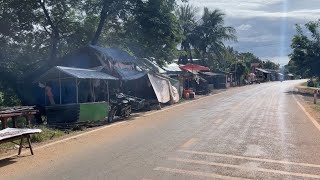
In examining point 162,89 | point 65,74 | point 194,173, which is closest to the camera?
point 194,173

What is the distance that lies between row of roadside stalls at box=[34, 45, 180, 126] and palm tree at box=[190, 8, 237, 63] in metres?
32.5

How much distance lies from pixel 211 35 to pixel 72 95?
163ft

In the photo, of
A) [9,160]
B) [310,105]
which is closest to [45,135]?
[9,160]

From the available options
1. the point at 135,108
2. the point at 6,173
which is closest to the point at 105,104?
the point at 135,108

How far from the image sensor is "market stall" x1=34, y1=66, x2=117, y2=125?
52.9ft

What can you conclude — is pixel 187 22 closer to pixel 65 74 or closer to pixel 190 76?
pixel 190 76

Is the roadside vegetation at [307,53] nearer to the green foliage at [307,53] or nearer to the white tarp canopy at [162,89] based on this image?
the green foliage at [307,53]

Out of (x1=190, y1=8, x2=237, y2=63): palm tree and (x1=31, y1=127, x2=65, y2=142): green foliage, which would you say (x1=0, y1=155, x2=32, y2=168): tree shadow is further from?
(x1=190, y1=8, x2=237, y2=63): palm tree

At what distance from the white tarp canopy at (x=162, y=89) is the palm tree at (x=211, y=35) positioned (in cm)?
3481

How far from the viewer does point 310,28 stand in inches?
2053

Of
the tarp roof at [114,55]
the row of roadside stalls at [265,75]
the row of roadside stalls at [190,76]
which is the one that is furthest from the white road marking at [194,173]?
the row of roadside stalls at [265,75]

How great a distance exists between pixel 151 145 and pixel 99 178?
3855 millimetres

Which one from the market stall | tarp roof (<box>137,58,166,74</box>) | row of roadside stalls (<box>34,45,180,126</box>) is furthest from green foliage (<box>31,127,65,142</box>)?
tarp roof (<box>137,58,166,74</box>)

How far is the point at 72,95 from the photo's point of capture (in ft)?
62.1
